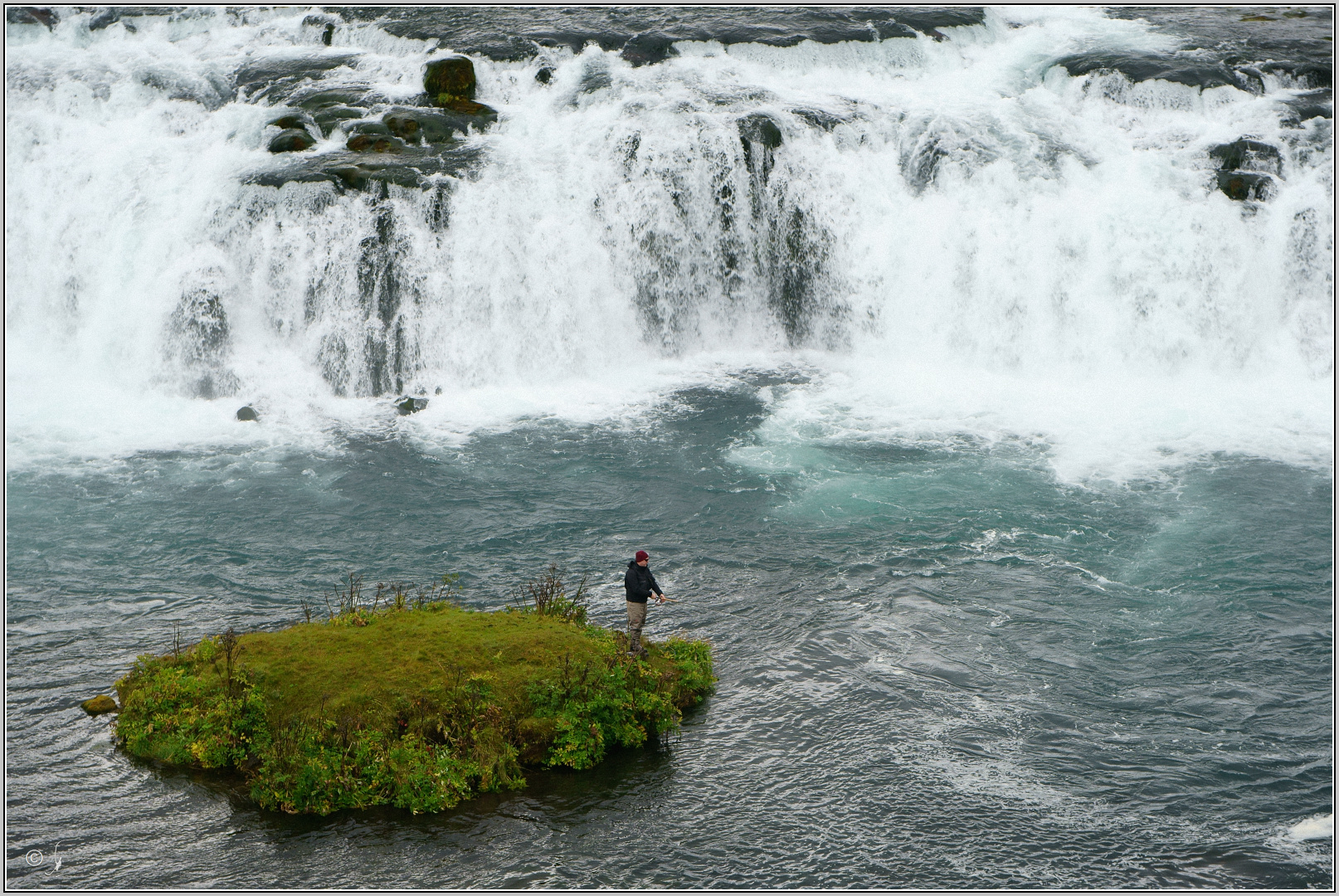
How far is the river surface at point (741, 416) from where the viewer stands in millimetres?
17188

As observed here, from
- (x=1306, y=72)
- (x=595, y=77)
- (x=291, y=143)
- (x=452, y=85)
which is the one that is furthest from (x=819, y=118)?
(x=1306, y=72)

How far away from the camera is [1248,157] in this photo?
117 feet

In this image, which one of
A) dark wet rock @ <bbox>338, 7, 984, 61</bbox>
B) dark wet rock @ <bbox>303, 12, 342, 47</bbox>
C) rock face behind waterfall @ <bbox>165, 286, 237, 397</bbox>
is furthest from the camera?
dark wet rock @ <bbox>303, 12, 342, 47</bbox>

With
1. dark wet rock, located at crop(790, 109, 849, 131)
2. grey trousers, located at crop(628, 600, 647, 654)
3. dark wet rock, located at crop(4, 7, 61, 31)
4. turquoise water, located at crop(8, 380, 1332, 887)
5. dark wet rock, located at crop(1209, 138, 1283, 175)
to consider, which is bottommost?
turquoise water, located at crop(8, 380, 1332, 887)

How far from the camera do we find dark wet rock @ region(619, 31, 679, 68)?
41359 mm

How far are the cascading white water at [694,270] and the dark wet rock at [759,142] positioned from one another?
0.11 meters

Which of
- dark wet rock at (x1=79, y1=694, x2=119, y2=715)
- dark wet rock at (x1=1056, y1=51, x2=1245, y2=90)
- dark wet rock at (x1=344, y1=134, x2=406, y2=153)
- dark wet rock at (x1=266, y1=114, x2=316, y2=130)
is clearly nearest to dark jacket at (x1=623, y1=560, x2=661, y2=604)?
dark wet rock at (x1=79, y1=694, x2=119, y2=715)

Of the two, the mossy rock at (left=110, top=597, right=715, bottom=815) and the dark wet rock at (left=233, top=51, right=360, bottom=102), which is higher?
the dark wet rock at (left=233, top=51, right=360, bottom=102)

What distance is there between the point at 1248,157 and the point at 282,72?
1138 inches

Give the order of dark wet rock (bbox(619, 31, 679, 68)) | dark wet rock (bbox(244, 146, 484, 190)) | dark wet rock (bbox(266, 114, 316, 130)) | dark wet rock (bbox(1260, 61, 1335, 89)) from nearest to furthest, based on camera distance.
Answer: dark wet rock (bbox(244, 146, 484, 190)) → dark wet rock (bbox(266, 114, 316, 130)) → dark wet rock (bbox(1260, 61, 1335, 89)) → dark wet rock (bbox(619, 31, 679, 68))

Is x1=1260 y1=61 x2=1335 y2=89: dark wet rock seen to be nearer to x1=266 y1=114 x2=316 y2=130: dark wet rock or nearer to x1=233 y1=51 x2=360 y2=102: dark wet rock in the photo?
x1=266 y1=114 x2=316 y2=130: dark wet rock

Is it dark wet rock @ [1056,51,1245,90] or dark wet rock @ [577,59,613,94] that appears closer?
dark wet rock @ [1056,51,1245,90]

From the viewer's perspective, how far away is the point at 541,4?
1842 inches

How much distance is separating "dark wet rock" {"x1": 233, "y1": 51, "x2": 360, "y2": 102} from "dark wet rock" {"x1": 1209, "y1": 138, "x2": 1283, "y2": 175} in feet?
88.2
